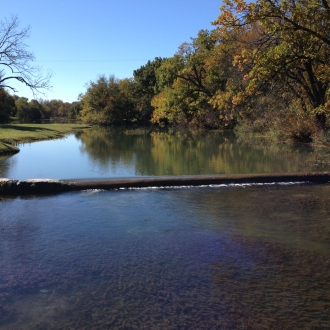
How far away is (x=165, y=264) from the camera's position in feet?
17.3

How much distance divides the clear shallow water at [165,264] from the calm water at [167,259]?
0.06ft

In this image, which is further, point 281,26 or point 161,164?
point 161,164

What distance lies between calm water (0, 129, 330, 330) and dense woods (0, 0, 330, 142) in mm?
4524

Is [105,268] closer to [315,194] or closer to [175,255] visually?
[175,255]

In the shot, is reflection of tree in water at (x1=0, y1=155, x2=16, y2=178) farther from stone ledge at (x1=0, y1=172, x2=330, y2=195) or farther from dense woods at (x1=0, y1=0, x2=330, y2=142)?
dense woods at (x1=0, y1=0, x2=330, y2=142)

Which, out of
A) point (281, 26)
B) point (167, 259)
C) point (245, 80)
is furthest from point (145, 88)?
point (167, 259)

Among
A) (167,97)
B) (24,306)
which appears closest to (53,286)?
(24,306)

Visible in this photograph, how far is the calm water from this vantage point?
157 inches

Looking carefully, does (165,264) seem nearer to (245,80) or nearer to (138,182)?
(138,182)

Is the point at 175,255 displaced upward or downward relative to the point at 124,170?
downward

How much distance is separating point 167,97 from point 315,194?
33.7 meters

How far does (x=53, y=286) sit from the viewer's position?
4.61 metres

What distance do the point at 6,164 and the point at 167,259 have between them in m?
11.9

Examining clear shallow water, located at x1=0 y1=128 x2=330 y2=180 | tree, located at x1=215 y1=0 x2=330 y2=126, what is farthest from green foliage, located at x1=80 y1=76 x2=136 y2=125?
tree, located at x1=215 y1=0 x2=330 y2=126
